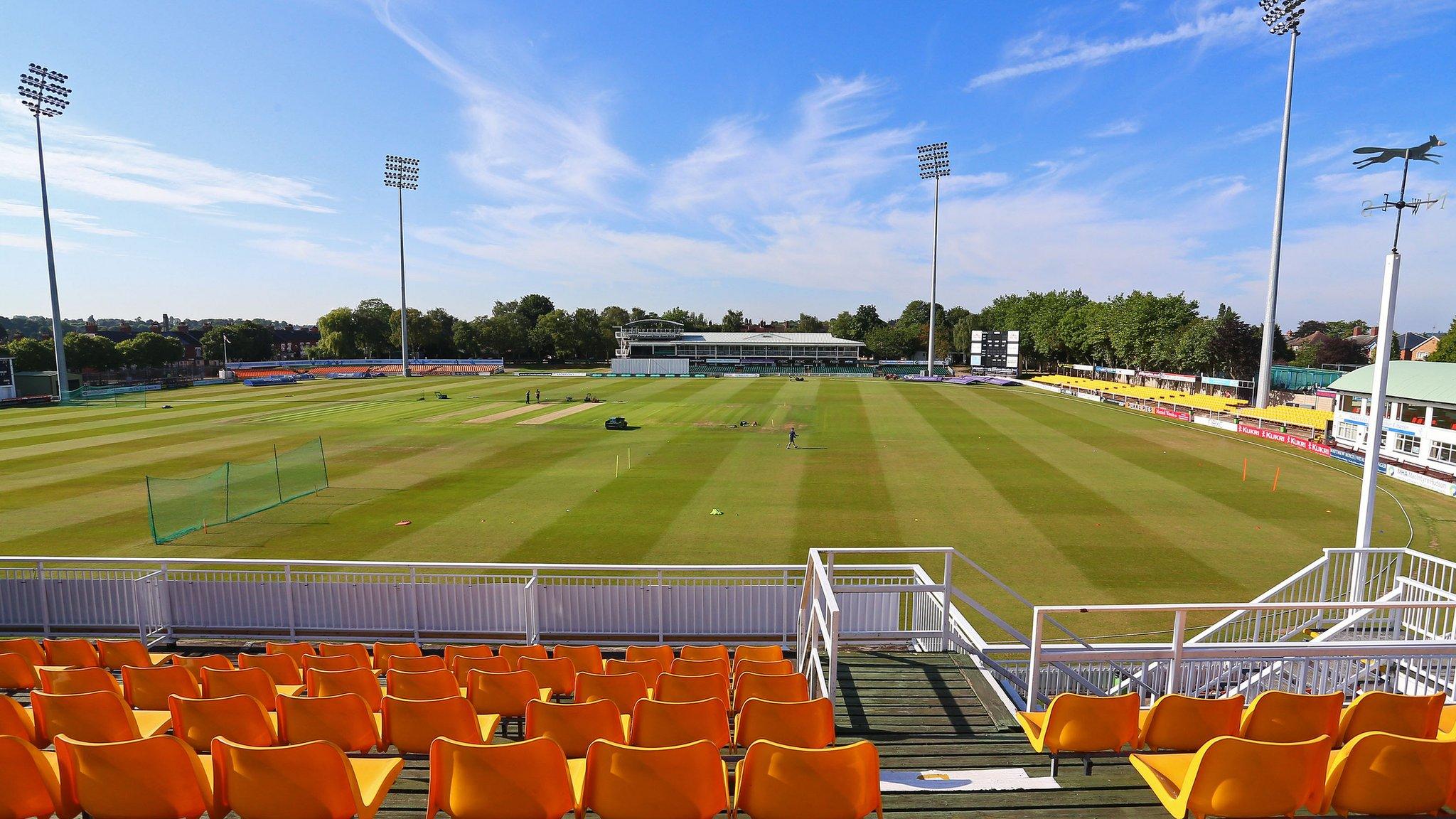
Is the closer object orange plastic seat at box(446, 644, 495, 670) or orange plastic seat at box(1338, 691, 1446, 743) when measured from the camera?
orange plastic seat at box(1338, 691, 1446, 743)

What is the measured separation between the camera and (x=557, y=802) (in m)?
3.70

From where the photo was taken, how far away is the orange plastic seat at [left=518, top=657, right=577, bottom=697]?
653cm

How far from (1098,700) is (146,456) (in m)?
38.3

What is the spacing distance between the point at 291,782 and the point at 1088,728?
503 cm

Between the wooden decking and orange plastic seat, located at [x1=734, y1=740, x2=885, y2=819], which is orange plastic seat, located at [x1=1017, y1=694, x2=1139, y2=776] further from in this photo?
orange plastic seat, located at [x1=734, y1=740, x2=885, y2=819]

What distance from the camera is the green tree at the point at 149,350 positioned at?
279 ft

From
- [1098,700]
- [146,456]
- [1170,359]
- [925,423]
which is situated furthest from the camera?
[1170,359]

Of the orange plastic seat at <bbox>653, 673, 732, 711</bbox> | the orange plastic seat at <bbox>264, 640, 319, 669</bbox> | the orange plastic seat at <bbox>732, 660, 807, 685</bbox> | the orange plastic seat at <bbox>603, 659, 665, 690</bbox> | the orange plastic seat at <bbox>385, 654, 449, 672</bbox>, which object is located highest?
the orange plastic seat at <bbox>653, 673, 732, 711</bbox>

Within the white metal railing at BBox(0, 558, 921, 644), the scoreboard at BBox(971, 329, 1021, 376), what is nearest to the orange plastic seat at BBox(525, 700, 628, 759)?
the white metal railing at BBox(0, 558, 921, 644)

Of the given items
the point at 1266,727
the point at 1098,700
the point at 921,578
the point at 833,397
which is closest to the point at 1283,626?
the point at 921,578

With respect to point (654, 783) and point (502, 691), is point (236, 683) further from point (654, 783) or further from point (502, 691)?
point (654, 783)

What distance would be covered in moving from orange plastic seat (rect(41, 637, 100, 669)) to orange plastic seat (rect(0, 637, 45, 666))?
15 cm

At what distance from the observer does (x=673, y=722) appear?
4.62 metres

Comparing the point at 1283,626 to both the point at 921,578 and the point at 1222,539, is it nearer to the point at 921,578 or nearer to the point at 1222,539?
the point at 1222,539
